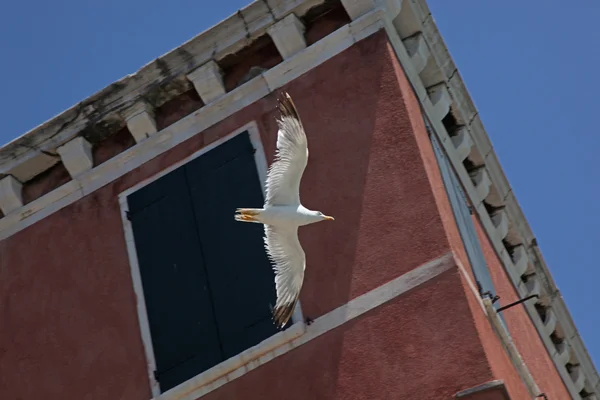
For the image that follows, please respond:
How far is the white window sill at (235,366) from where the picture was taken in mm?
12023

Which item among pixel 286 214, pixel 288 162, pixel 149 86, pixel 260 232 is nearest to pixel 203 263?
pixel 260 232

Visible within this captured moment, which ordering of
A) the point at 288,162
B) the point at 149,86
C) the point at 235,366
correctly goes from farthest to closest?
1. the point at 149,86
2. the point at 288,162
3. the point at 235,366

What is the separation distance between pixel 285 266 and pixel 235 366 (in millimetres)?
924

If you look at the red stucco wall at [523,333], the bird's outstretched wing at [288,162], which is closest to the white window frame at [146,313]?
the bird's outstretched wing at [288,162]

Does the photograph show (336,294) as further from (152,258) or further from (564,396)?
(564,396)

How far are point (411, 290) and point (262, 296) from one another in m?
1.33

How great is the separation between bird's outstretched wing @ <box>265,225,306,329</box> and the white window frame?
128mm

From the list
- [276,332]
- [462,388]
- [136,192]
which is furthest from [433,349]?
[136,192]

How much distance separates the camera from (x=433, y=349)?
11398 millimetres

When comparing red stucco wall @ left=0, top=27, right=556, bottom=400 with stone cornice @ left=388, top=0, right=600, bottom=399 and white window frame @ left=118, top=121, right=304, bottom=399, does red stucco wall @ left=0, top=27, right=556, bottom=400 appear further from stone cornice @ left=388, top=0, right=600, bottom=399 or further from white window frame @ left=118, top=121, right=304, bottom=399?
stone cornice @ left=388, top=0, right=600, bottom=399

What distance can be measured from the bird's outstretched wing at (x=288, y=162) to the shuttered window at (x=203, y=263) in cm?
42

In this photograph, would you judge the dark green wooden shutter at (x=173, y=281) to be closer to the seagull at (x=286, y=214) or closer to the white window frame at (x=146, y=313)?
the white window frame at (x=146, y=313)

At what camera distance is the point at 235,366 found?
39.8ft

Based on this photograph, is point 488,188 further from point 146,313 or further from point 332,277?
point 146,313
